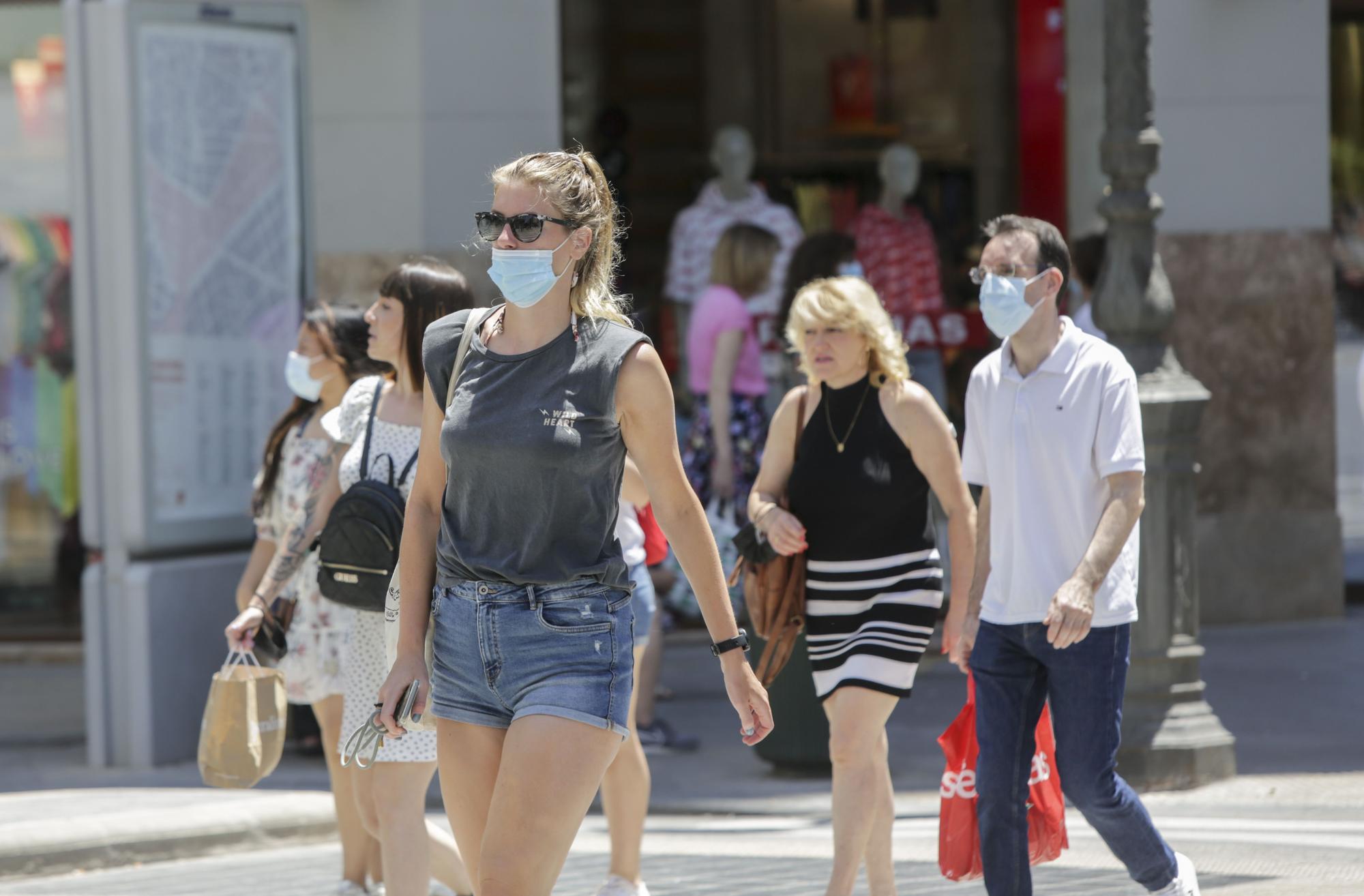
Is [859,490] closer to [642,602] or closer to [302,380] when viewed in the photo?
[642,602]

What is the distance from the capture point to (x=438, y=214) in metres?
10.3

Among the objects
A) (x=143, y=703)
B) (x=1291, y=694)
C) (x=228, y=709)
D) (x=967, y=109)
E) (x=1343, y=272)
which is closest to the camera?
(x=228, y=709)

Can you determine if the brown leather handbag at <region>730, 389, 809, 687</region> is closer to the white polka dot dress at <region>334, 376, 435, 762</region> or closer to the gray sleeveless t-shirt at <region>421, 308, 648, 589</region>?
the white polka dot dress at <region>334, 376, 435, 762</region>

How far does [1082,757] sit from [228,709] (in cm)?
227

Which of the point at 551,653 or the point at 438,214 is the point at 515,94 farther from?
the point at 551,653

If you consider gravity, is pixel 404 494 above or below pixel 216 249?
below

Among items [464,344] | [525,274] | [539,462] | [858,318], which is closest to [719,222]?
[858,318]

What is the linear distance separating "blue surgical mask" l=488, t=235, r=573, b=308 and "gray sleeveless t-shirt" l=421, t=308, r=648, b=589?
0.34 feet

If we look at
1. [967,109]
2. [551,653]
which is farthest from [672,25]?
[551,653]

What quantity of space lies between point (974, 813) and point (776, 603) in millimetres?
920

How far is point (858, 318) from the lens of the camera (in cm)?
569

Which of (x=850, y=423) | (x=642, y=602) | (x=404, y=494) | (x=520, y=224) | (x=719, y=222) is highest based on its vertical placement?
(x=719, y=222)

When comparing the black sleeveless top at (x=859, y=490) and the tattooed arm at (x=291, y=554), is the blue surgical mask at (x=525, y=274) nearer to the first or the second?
the tattooed arm at (x=291, y=554)

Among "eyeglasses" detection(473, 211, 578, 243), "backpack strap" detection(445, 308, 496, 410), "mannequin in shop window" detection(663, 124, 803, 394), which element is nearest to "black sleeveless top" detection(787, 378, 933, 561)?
"backpack strap" detection(445, 308, 496, 410)
